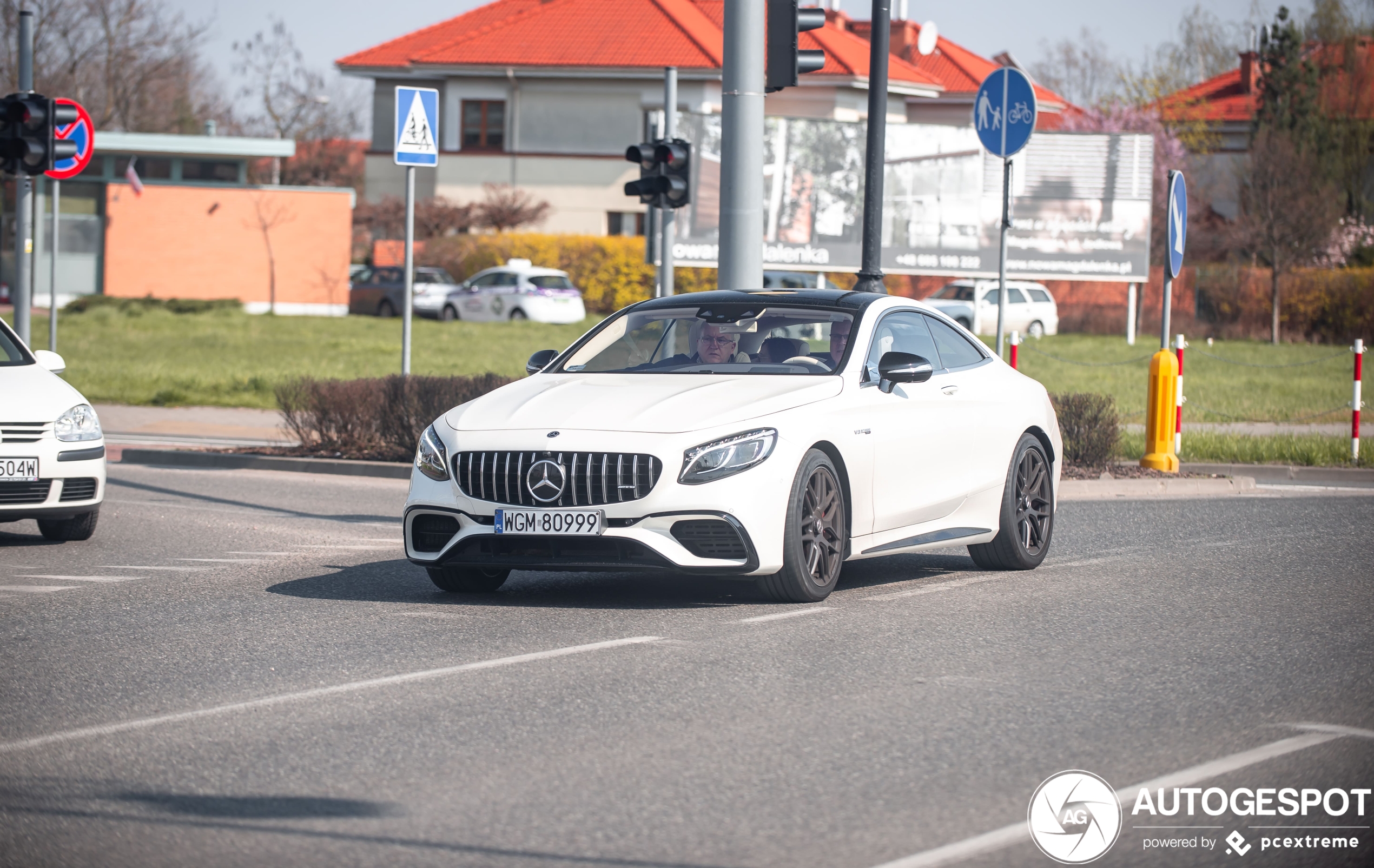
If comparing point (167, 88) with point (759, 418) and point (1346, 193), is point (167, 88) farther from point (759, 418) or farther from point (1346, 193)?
point (759, 418)

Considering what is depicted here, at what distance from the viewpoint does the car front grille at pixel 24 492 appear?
10289mm

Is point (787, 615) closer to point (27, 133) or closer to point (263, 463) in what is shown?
point (263, 463)

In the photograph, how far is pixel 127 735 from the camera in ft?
18.5

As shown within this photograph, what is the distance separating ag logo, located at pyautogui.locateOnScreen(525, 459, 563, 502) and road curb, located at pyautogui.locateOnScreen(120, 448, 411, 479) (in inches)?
304

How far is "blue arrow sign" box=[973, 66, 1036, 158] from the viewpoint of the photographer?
15.4 m

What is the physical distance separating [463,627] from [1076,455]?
9435mm

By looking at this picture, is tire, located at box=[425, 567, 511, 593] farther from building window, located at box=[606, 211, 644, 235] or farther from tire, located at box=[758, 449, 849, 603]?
building window, located at box=[606, 211, 644, 235]

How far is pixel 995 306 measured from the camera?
48031 mm

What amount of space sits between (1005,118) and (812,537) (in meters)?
8.30

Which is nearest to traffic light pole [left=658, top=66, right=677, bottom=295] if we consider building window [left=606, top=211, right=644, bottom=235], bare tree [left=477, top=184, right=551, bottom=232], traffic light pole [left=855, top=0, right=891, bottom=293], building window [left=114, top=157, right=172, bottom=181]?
traffic light pole [left=855, top=0, right=891, bottom=293]

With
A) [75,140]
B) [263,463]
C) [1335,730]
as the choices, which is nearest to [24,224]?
[75,140]

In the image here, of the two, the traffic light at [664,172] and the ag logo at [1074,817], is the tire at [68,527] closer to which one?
the traffic light at [664,172]

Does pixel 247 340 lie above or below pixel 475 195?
below

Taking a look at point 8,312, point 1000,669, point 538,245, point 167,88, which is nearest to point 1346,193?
point 538,245
